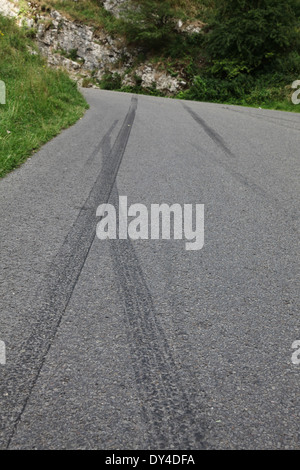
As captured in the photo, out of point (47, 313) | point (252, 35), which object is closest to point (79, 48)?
point (252, 35)

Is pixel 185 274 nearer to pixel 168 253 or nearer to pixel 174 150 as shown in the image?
pixel 168 253

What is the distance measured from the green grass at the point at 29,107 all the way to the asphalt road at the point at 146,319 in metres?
0.96

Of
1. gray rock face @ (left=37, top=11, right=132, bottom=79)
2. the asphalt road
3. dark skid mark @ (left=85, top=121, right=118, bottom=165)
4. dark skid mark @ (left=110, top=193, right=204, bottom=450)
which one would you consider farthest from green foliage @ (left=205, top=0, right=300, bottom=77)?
dark skid mark @ (left=110, top=193, right=204, bottom=450)

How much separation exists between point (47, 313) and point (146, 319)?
2.03 feet

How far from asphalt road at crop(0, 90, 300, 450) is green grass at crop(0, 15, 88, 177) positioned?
0.96m

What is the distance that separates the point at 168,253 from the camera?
329 centimetres

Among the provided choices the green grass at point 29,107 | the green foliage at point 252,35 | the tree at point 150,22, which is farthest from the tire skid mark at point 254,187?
the tree at point 150,22

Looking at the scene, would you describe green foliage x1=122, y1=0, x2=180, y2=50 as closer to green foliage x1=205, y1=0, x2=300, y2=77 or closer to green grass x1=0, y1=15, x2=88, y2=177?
green foliage x1=205, y1=0, x2=300, y2=77

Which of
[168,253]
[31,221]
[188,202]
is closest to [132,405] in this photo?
[168,253]

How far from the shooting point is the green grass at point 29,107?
232 inches

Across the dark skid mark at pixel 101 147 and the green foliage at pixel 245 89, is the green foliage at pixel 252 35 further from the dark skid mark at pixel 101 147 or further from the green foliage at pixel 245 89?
the dark skid mark at pixel 101 147

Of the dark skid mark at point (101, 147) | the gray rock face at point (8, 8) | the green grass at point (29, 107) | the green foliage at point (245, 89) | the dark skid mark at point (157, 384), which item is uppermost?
the gray rock face at point (8, 8)

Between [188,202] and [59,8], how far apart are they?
91.0 ft

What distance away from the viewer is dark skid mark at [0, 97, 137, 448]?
1.80 meters
